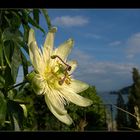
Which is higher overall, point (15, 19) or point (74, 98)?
point (15, 19)

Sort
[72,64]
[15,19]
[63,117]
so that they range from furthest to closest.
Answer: [15,19] → [72,64] → [63,117]

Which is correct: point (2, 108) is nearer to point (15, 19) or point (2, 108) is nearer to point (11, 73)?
point (11, 73)

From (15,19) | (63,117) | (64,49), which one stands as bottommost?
(63,117)

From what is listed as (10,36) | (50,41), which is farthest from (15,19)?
(50,41)

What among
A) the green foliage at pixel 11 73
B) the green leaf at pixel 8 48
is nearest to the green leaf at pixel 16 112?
the green foliage at pixel 11 73

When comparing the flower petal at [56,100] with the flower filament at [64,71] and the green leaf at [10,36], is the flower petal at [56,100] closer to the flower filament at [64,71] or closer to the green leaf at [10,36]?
the flower filament at [64,71]
